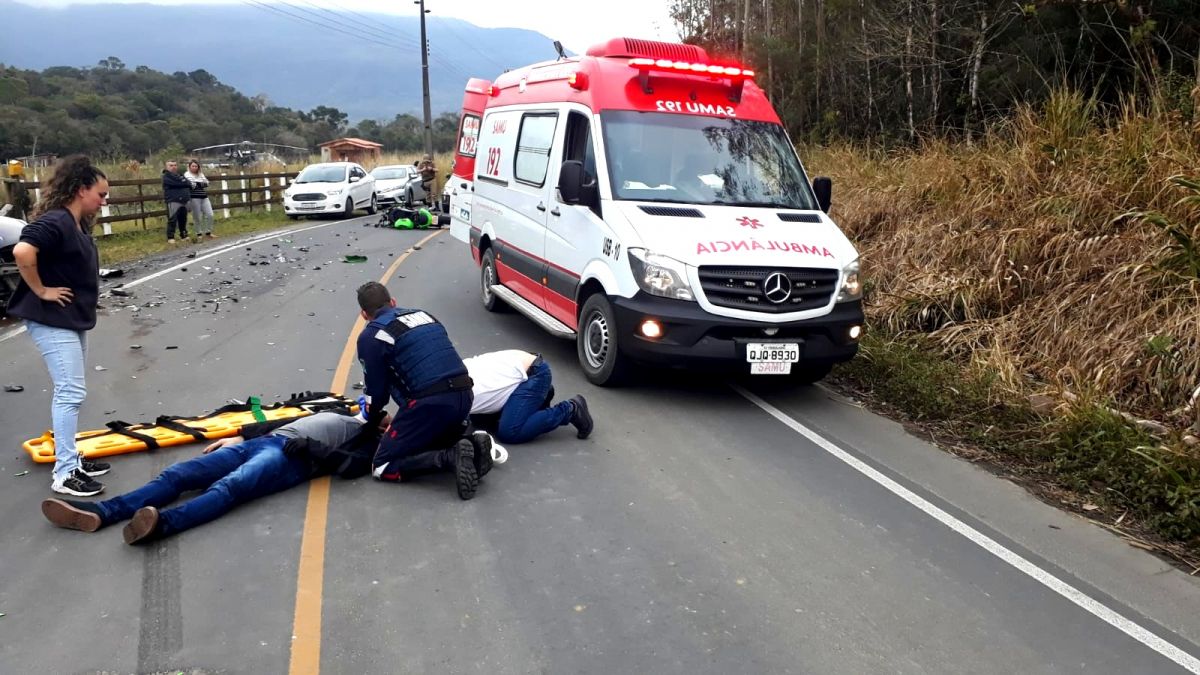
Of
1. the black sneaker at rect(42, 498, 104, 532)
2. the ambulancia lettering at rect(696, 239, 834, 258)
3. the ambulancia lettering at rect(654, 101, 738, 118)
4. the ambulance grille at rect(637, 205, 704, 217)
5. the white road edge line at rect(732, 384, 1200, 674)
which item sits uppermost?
the ambulancia lettering at rect(654, 101, 738, 118)

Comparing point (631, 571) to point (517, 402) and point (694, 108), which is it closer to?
point (517, 402)

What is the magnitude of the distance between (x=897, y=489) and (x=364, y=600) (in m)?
3.21

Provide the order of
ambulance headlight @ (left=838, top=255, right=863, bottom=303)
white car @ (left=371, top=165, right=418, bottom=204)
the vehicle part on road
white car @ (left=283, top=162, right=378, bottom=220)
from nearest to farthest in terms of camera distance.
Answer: the vehicle part on road
ambulance headlight @ (left=838, top=255, right=863, bottom=303)
white car @ (left=283, top=162, right=378, bottom=220)
white car @ (left=371, top=165, right=418, bottom=204)

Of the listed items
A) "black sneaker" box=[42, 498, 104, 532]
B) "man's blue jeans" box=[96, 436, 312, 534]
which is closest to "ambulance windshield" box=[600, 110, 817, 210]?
"man's blue jeans" box=[96, 436, 312, 534]

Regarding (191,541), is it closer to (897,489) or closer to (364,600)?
(364,600)

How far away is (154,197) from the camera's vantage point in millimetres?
20172

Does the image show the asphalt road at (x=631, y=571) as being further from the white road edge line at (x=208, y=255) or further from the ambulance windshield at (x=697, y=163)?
the white road edge line at (x=208, y=255)

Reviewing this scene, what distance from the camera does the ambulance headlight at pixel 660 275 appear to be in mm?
6547

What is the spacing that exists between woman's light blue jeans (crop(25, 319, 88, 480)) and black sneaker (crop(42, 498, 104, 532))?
474 mm

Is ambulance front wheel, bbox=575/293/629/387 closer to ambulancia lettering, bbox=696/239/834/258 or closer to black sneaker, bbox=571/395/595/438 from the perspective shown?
ambulancia lettering, bbox=696/239/834/258

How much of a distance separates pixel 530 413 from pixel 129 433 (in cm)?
252

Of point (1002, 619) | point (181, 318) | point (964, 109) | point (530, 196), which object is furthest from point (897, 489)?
point (964, 109)

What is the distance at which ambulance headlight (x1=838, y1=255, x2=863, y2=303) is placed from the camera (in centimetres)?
687

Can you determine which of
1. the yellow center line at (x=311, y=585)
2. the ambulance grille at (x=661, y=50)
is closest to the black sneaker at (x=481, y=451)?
the yellow center line at (x=311, y=585)
